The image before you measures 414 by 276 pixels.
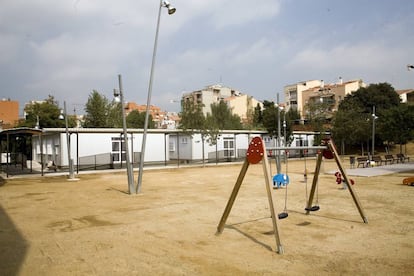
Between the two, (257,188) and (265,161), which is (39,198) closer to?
(257,188)

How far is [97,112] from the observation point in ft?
143

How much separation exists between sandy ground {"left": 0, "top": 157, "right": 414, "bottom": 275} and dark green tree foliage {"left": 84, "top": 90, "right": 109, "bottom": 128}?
33.2 meters

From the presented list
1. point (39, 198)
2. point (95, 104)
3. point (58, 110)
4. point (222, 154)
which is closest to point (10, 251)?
point (39, 198)

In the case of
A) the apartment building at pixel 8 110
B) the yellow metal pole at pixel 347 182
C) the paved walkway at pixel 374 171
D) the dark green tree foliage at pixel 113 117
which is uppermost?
the apartment building at pixel 8 110

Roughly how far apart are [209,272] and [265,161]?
229cm

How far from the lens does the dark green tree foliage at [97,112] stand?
1716 inches

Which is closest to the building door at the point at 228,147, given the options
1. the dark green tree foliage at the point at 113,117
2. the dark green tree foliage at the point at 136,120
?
Answer: the dark green tree foliage at the point at 113,117

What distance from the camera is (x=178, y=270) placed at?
479cm

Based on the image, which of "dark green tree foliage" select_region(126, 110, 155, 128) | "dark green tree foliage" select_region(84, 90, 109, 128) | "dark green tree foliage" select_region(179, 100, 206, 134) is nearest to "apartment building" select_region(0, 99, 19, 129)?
"dark green tree foliage" select_region(126, 110, 155, 128)

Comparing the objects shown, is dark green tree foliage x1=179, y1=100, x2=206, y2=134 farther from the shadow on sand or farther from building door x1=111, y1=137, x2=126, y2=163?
the shadow on sand

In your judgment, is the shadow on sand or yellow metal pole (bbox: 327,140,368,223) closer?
the shadow on sand

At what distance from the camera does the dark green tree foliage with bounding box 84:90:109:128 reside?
143ft

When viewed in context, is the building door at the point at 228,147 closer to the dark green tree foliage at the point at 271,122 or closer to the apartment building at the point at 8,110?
the dark green tree foliage at the point at 271,122

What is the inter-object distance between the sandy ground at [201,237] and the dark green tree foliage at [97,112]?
33.2m
